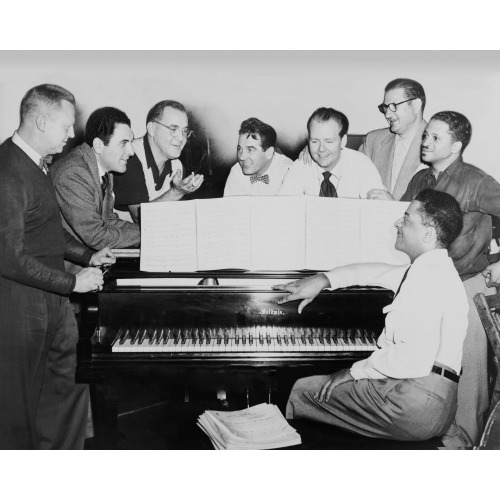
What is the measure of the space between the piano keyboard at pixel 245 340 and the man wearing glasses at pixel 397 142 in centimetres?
74

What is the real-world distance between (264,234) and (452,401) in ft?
4.08

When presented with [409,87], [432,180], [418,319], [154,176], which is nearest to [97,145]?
[154,176]

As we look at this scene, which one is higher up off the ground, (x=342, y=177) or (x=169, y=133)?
(x=169, y=133)

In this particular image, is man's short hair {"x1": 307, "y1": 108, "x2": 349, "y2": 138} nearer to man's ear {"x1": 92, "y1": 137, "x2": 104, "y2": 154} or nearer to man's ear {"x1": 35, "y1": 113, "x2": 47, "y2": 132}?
man's ear {"x1": 92, "y1": 137, "x2": 104, "y2": 154}

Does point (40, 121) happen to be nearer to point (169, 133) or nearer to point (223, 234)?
point (169, 133)

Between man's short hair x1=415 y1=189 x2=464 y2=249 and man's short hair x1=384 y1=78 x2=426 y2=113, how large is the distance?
49 centimetres

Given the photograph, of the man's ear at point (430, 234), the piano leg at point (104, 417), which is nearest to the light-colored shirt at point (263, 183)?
the man's ear at point (430, 234)

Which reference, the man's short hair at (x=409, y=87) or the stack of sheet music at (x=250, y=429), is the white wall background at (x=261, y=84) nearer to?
the man's short hair at (x=409, y=87)

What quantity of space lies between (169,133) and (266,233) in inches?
27.6

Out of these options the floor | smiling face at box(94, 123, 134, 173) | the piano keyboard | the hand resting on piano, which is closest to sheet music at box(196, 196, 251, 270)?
the hand resting on piano

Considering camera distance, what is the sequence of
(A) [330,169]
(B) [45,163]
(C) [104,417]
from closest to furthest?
1. (C) [104,417]
2. (B) [45,163]
3. (A) [330,169]

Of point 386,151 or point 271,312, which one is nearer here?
point 271,312

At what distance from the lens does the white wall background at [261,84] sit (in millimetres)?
3156

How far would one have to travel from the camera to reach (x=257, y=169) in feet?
10.8
